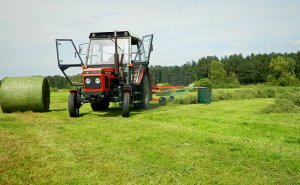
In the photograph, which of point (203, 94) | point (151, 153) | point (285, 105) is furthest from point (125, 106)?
point (203, 94)

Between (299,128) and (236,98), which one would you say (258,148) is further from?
(236,98)

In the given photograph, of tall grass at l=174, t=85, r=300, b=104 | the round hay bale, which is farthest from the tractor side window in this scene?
tall grass at l=174, t=85, r=300, b=104

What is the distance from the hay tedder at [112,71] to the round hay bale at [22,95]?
1.39m

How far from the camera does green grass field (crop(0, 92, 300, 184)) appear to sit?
4.47 metres

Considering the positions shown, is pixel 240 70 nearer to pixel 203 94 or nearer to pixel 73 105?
pixel 203 94

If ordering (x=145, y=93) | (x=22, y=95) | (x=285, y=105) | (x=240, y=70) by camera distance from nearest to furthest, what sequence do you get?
(x=285, y=105) → (x=22, y=95) → (x=145, y=93) → (x=240, y=70)

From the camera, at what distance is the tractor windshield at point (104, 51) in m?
11.5

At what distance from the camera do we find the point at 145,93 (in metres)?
13.0

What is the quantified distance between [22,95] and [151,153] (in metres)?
7.65

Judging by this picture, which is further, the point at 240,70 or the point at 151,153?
the point at 240,70

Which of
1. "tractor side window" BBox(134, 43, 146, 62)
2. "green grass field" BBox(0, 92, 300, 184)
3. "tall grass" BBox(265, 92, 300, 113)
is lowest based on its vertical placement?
"green grass field" BBox(0, 92, 300, 184)

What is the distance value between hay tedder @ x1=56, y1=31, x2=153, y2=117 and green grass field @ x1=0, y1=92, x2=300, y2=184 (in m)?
2.00

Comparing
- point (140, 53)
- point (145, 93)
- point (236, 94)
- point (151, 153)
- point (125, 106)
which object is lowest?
point (151, 153)

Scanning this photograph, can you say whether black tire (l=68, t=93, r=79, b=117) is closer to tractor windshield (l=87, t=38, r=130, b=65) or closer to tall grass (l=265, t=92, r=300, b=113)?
tractor windshield (l=87, t=38, r=130, b=65)
